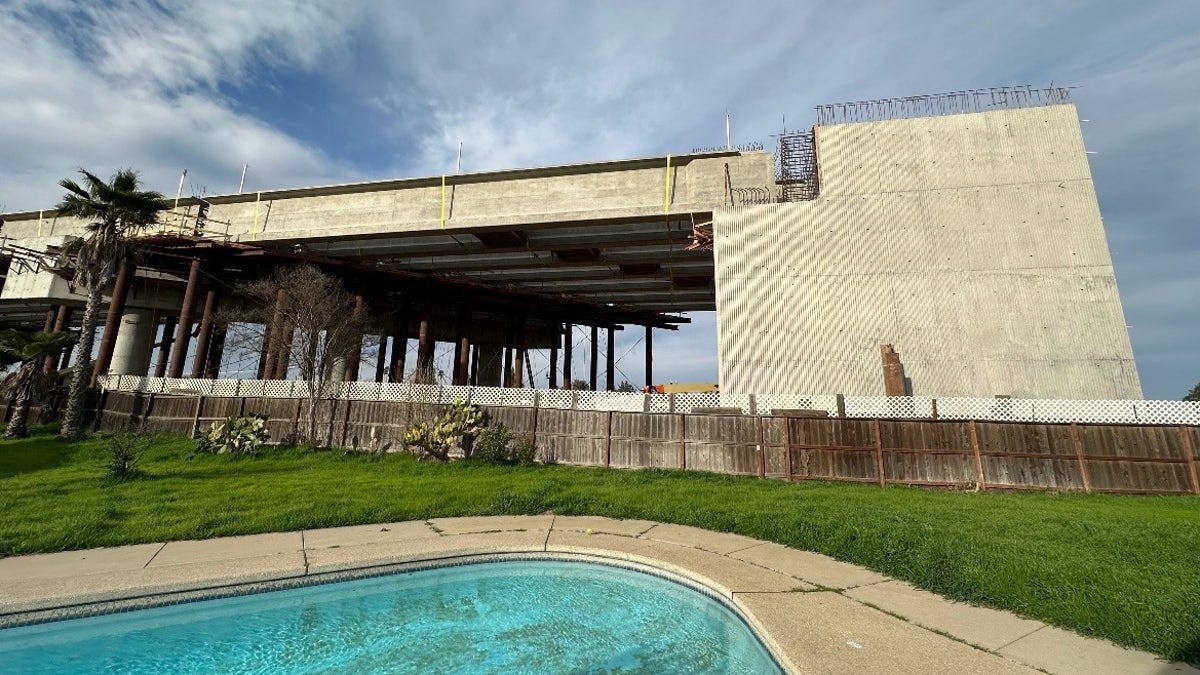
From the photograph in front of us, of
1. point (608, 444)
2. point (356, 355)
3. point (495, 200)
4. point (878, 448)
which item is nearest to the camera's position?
point (878, 448)

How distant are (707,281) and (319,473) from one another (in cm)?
2194

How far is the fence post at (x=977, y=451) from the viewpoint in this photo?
12.2 meters

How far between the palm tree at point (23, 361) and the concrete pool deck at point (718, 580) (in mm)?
18449

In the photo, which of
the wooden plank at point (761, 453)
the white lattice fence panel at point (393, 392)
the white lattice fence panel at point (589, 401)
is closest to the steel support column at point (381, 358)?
the white lattice fence panel at point (393, 392)

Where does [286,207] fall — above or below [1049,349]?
above

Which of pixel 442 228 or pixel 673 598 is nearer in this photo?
pixel 673 598

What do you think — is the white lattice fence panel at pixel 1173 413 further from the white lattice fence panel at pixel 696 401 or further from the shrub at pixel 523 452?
the shrub at pixel 523 452

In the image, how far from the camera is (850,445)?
1316 cm

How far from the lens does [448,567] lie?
6.49 meters

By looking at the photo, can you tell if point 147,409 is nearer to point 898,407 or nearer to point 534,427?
point 534,427

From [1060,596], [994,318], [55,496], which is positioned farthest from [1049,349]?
[55,496]

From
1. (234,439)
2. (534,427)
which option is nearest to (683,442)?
(534,427)

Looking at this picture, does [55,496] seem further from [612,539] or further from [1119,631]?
[1119,631]

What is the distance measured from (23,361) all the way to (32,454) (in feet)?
24.8
